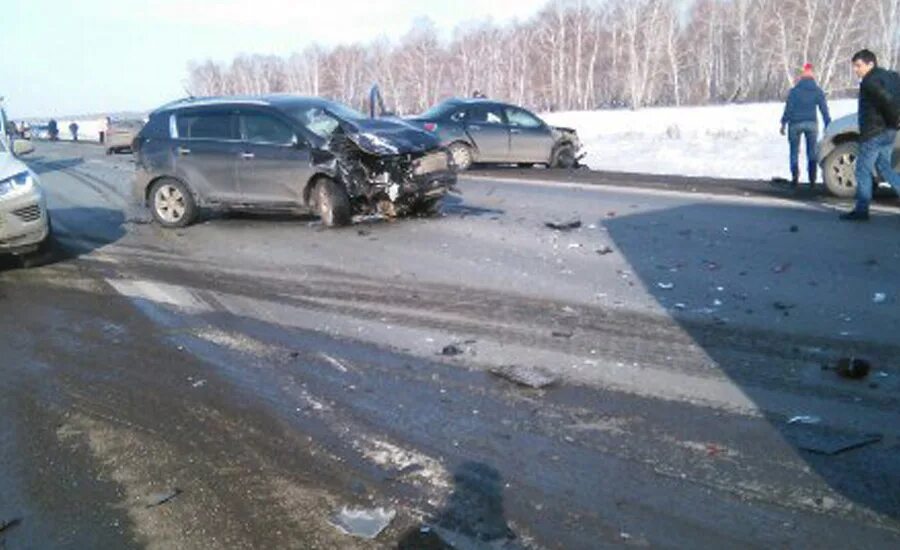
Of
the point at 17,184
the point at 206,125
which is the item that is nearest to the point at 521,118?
the point at 206,125

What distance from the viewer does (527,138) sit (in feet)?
58.2

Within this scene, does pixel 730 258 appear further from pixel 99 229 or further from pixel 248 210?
pixel 99 229

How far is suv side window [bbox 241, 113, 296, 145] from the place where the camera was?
33.4ft

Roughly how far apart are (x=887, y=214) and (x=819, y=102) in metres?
3.13

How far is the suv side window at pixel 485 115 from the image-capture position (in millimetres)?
17375

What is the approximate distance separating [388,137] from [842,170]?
22.2 feet

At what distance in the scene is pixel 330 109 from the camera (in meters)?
10.5

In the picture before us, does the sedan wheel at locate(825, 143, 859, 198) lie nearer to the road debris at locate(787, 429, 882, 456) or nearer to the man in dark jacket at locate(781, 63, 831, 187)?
the man in dark jacket at locate(781, 63, 831, 187)

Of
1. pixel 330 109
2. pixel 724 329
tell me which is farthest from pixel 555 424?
pixel 330 109

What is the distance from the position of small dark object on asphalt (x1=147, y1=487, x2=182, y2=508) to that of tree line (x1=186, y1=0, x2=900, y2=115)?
71.6 meters

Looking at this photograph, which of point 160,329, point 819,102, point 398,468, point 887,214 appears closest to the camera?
point 398,468

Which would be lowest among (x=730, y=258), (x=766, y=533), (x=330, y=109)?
(x=766, y=533)

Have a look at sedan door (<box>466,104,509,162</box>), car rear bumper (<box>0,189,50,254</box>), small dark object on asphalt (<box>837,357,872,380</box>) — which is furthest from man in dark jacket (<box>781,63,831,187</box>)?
car rear bumper (<box>0,189,50,254</box>)

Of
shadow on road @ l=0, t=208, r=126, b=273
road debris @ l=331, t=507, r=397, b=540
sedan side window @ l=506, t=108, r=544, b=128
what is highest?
sedan side window @ l=506, t=108, r=544, b=128
